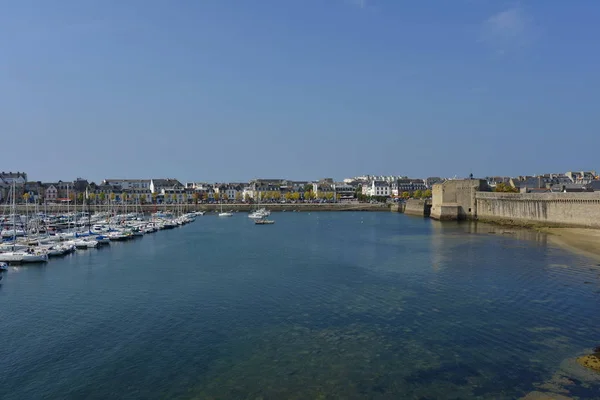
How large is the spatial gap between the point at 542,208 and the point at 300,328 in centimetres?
3116

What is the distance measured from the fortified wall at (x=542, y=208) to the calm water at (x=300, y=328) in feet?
37.5

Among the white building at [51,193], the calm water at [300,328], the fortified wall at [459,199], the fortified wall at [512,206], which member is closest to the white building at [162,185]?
the white building at [51,193]

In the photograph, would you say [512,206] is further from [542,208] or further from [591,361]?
[591,361]

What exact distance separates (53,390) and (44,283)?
34.0ft

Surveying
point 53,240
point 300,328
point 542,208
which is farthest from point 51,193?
point 300,328

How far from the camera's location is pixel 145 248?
2850cm

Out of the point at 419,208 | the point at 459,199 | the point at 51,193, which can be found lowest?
the point at 419,208

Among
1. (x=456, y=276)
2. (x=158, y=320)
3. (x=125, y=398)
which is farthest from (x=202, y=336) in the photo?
(x=456, y=276)

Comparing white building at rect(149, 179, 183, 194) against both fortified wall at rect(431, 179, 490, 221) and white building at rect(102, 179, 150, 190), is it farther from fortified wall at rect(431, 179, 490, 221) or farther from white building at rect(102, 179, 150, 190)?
fortified wall at rect(431, 179, 490, 221)

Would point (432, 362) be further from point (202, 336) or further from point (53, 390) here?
point (53, 390)

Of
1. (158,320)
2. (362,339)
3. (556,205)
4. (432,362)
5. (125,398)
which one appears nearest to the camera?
(125,398)

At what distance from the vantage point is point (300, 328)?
11719 mm

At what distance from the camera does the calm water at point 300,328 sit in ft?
28.3

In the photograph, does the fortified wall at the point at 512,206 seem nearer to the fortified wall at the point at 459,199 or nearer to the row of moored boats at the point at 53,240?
the fortified wall at the point at 459,199
